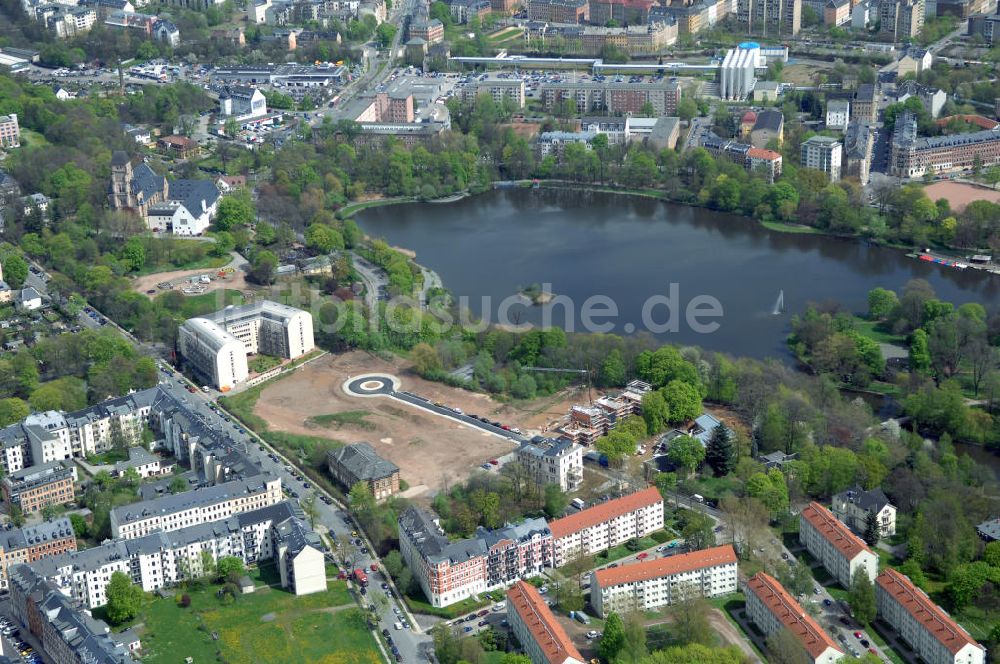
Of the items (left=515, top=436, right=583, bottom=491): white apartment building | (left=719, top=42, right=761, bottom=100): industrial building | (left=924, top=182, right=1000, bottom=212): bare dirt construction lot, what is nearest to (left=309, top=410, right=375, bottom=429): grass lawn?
(left=515, top=436, right=583, bottom=491): white apartment building

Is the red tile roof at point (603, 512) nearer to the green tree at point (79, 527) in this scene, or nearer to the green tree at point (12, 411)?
the green tree at point (79, 527)

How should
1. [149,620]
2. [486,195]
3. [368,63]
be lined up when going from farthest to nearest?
[368,63]
[486,195]
[149,620]

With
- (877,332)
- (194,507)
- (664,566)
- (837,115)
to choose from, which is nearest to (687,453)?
(664,566)

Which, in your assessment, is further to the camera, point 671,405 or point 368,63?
point 368,63

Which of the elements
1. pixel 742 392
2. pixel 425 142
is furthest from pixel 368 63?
pixel 742 392

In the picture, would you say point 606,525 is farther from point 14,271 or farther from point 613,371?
point 14,271

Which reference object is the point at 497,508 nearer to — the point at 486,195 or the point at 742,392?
the point at 742,392
